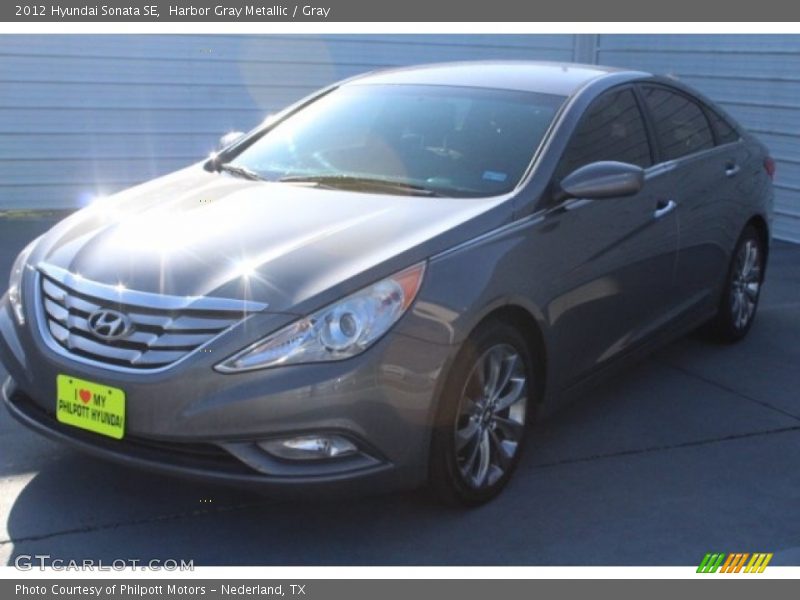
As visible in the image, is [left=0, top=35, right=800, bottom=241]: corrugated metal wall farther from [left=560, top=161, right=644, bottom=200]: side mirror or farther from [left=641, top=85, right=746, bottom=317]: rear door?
→ [left=560, top=161, right=644, bottom=200]: side mirror

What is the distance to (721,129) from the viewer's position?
19.7 ft

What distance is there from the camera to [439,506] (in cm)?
392

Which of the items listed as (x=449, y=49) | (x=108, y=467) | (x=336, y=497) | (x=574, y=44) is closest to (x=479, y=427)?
(x=336, y=497)

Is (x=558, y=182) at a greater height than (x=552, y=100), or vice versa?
(x=552, y=100)

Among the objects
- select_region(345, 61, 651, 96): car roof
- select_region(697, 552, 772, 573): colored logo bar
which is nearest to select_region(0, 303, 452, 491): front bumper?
select_region(697, 552, 772, 573): colored logo bar

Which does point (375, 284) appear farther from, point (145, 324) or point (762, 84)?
point (762, 84)

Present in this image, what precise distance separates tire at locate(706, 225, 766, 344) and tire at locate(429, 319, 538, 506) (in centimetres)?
223

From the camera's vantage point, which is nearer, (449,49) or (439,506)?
(439,506)

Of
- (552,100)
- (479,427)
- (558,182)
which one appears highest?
(552,100)

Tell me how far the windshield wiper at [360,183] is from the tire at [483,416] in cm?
73

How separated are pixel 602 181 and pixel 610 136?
68cm

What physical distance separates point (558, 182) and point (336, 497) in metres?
1.65
